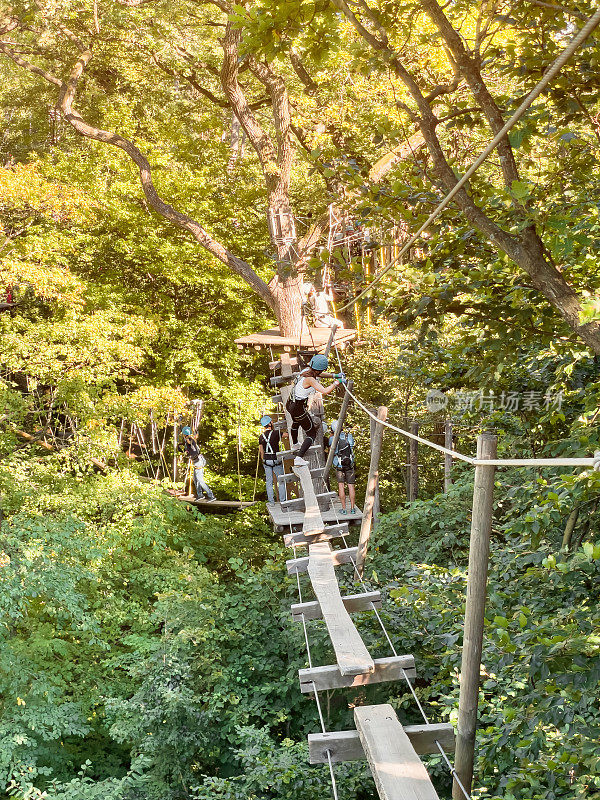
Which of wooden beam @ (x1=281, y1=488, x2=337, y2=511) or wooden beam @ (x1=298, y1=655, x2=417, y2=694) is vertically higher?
wooden beam @ (x1=281, y1=488, x2=337, y2=511)

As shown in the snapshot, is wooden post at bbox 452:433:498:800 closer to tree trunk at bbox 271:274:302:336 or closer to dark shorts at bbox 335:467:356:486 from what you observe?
dark shorts at bbox 335:467:356:486

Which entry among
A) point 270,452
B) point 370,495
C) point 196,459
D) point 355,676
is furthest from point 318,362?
point 196,459

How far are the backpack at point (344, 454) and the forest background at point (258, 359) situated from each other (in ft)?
3.09

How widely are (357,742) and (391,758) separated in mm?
361

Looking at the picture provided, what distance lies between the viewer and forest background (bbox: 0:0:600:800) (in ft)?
11.0

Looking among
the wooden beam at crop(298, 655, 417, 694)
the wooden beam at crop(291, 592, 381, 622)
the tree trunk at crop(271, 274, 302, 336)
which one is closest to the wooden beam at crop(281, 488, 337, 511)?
the wooden beam at crop(291, 592, 381, 622)

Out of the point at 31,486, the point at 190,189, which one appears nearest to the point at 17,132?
the point at 190,189

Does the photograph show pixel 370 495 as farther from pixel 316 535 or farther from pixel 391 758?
pixel 391 758

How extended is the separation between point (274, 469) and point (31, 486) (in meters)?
4.06

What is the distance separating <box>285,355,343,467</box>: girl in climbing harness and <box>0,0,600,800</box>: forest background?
2.30 ft

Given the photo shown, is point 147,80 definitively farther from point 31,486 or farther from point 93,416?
point 31,486

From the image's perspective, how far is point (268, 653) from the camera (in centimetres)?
708

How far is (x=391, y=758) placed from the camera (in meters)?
2.73

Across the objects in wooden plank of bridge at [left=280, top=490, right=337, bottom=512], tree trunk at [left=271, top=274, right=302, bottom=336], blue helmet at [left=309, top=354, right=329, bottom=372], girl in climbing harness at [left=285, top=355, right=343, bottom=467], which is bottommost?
wooden plank of bridge at [left=280, top=490, right=337, bottom=512]
